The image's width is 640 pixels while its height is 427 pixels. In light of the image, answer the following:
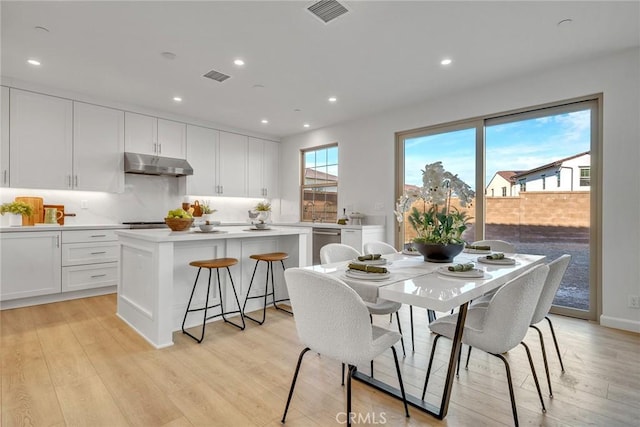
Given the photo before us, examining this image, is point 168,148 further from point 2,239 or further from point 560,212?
point 560,212

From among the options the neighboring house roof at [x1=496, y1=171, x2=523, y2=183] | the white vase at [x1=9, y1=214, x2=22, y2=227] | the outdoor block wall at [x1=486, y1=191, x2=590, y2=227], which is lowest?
the white vase at [x1=9, y1=214, x2=22, y2=227]

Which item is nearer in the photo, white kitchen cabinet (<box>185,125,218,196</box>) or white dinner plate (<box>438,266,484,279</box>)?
white dinner plate (<box>438,266,484,279</box>)

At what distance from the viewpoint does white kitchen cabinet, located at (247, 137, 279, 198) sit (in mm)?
6207

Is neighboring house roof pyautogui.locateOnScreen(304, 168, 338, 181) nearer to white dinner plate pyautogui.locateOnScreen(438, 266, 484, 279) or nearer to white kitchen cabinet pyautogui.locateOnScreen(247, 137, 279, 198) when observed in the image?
white kitchen cabinet pyautogui.locateOnScreen(247, 137, 279, 198)

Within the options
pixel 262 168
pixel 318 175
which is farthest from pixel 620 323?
pixel 262 168

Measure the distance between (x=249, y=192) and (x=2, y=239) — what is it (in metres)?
3.49

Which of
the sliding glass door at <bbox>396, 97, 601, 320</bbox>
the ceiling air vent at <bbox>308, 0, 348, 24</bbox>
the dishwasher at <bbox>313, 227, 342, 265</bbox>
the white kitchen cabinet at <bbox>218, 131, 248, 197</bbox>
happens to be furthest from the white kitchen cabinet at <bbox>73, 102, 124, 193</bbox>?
the sliding glass door at <bbox>396, 97, 601, 320</bbox>

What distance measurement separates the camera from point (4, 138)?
3713 millimetres

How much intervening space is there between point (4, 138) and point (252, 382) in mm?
4126

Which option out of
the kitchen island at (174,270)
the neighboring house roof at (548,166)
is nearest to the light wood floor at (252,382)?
the kitchen island at (174,270)

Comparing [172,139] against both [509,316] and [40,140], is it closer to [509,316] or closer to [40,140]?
[40,140]

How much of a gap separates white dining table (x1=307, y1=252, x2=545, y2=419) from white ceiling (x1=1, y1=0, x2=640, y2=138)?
1.94m

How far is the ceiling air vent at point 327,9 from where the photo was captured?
7.81 ft

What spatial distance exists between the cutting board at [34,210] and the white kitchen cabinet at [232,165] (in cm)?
238
